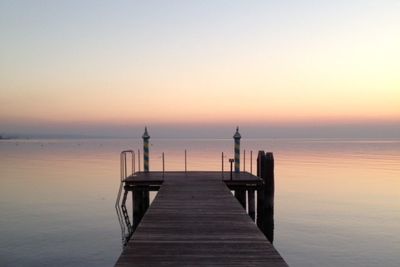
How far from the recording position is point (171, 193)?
1324 centimetres

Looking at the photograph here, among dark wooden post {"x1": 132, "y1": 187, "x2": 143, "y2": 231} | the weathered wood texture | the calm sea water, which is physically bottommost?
the calm sea water

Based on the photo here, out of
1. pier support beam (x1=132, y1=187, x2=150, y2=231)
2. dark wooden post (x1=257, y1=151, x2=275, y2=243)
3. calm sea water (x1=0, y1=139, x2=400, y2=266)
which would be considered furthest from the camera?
pier support beam (x1=132, y1=187, x2=150, y2=231)

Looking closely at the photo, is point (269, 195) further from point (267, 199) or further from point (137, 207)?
point (137, 207)

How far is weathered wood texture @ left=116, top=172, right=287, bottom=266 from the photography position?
6.32 m

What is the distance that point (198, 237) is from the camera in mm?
7727

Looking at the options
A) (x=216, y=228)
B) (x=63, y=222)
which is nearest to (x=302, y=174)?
(x=63, y=222)

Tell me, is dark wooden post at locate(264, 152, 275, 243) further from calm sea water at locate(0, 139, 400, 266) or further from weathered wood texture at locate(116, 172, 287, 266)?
weathered wood texture at locate(116, 172, 287, 266)

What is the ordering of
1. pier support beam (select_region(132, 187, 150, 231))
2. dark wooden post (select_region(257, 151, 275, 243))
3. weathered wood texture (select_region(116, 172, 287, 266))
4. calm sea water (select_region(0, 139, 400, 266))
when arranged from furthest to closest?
pier support beam (select_region(132, 187, 150, 231))
dark wooden post (select_region(257, 151, 275, 243))
calm sea water (select_region(0, 139, 400, 266))
weathered wood texture (select_region(116, 172, 287, 266))

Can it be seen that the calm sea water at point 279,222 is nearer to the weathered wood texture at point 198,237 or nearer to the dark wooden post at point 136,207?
the dark wooden post at point 136,207

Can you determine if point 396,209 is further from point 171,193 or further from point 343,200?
point 171,193

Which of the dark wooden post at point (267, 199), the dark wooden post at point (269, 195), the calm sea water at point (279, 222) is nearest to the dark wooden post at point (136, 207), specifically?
the calm sea water at point (279, 222)

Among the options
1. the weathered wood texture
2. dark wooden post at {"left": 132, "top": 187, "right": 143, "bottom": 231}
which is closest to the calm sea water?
dark wooden post at {"left": 132, "top": 187, "right": 143, "bottom": 231}

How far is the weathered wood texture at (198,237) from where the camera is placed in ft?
20.7

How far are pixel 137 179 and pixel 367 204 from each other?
18859mm
